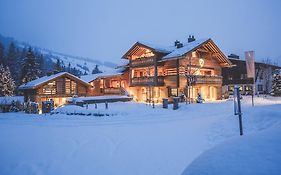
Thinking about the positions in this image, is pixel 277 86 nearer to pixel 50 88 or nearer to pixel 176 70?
pixel 176 70

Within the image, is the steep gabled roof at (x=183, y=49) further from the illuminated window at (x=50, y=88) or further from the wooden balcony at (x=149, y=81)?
the illuminated window at (x=50, y=88)

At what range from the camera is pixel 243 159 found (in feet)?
11.4

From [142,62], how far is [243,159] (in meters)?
36.0

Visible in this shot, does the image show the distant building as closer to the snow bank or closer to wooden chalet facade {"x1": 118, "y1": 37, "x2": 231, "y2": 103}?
wooden chalet facade {"x1": 118, "y1": 37, "x2": 231, "y2": 103}

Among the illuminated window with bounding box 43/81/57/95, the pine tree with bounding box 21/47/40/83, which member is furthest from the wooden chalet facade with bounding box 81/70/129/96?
the pine tree with bounding box 21/47/40/83

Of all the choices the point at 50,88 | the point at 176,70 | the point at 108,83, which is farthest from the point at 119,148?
the point at 108,83

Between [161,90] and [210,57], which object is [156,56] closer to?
[161,90]

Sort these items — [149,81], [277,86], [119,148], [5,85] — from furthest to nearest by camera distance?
[5,85] → [277,86] → [149,81] → [119,148]

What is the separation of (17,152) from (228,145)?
31.2ft

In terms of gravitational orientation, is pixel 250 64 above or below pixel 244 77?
below

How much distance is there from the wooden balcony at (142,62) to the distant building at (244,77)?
21.1 m

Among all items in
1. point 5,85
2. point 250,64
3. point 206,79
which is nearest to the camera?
point 250,64

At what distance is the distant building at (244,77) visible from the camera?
50.5 meters

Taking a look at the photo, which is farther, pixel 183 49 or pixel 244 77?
pixel 244 77
